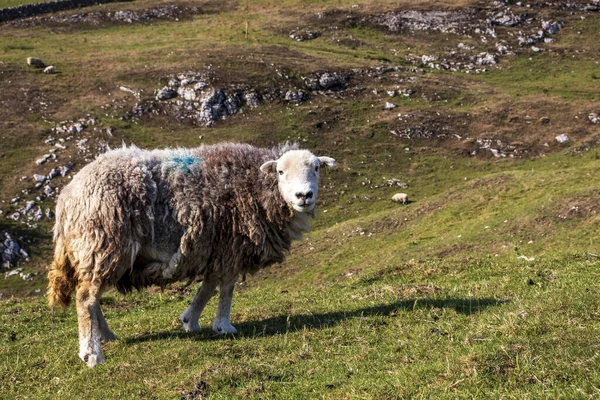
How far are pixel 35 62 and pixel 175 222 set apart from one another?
49.7 meters

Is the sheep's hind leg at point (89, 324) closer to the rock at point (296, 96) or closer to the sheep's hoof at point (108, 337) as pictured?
the sheep's hoof at point (108, 337)

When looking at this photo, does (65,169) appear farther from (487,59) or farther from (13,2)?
(13,2)

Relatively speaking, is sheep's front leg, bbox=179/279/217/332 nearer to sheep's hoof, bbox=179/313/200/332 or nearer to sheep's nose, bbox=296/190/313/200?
sheep's hoof, bbox=179/313/200/332

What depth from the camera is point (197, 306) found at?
11383 millimetres

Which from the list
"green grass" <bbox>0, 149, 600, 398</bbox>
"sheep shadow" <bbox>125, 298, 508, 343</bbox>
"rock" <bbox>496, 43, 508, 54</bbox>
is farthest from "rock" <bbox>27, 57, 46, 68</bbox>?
"sheep shadow" <bbox>125, 298, 508, 343</bbox>

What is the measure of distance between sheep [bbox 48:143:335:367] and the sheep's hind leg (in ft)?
0.05

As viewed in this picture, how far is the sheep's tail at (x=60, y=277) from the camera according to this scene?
34.9 feet

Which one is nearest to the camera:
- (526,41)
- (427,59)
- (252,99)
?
(252,99)

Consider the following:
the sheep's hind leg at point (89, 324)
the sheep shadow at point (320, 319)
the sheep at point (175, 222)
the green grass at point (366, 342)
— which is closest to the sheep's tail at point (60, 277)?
the sheep at point (175, 222)

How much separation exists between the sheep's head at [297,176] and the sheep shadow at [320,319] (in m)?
2.00

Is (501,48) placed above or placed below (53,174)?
above

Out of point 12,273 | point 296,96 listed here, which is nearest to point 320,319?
point 12,273

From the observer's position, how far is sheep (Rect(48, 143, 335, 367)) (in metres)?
10.2

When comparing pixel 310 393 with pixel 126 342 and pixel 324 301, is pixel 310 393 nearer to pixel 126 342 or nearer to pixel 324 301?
pixel 126 342
